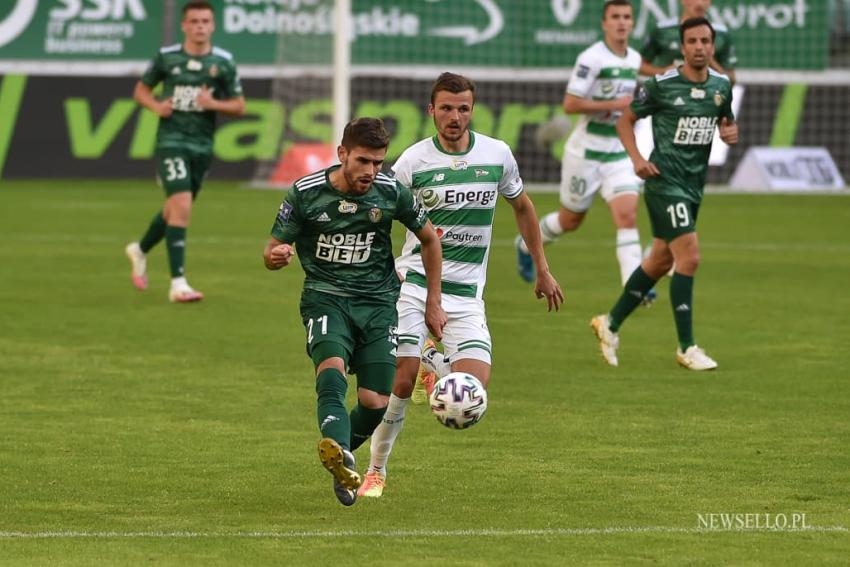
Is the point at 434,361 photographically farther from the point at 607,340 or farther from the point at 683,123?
the point at 683,123

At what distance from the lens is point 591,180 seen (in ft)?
47.3

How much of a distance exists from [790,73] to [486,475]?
66.7 feet

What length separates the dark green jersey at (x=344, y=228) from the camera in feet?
24.8

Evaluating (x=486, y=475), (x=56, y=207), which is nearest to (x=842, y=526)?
(x=486, y=475)

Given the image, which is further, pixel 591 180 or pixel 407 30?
pixel 407 30

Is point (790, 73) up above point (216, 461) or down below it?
below

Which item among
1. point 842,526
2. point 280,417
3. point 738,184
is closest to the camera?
point 842,526

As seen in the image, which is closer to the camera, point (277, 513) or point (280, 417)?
point (277, 513)

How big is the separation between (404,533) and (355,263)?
133 centimetres

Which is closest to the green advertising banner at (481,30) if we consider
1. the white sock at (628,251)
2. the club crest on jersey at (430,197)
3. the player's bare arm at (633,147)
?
the white sock at (628,251)

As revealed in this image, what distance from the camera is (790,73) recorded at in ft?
89.7

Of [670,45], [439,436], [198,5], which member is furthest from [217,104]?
[439,436]

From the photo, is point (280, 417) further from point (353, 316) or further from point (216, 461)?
point (353, 316)

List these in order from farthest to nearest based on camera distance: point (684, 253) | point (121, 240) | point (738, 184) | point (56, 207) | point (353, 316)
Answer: point (738, 184)
point (56, 207)
point (121, 240)
point (684, 253)
point (353, 316)
